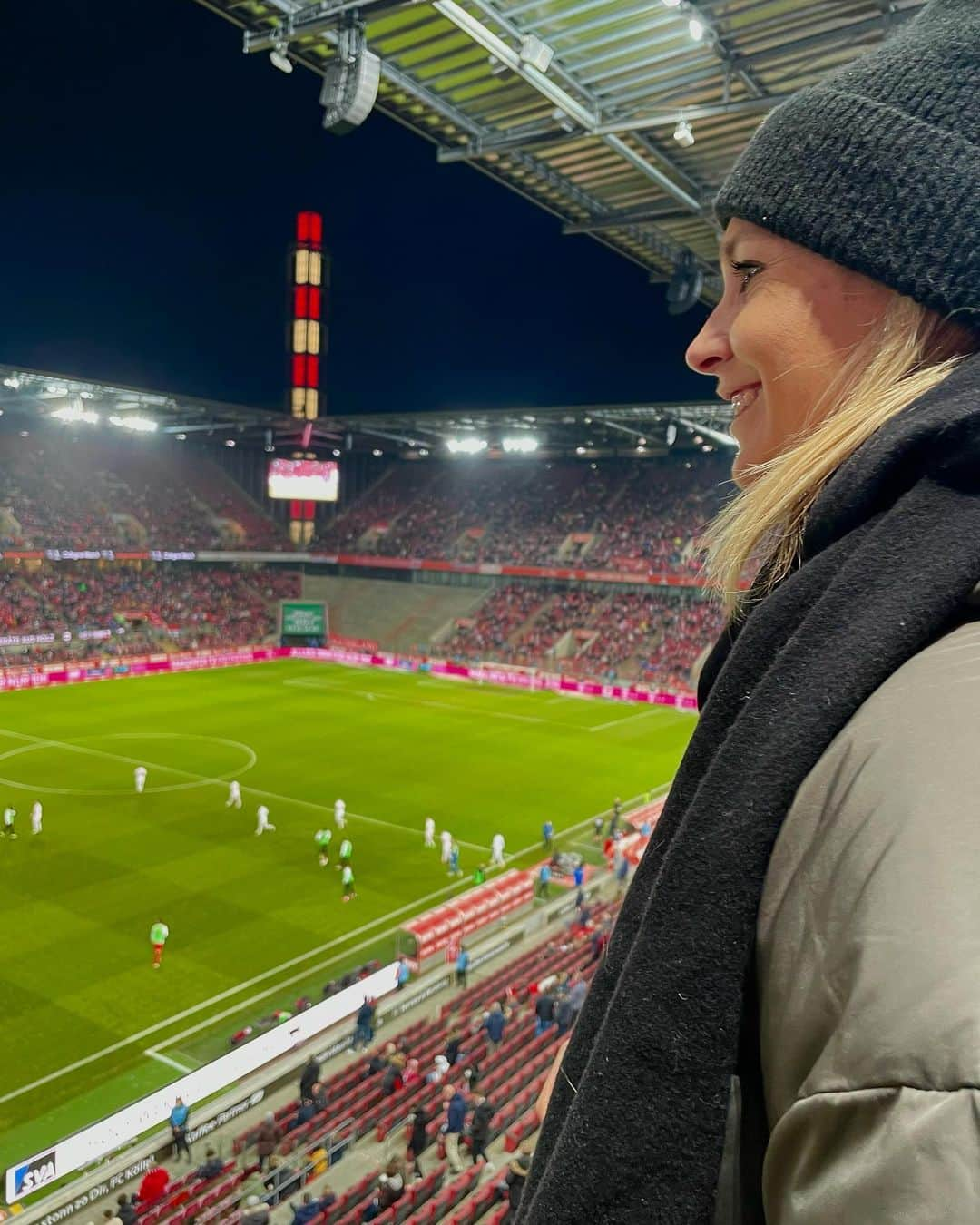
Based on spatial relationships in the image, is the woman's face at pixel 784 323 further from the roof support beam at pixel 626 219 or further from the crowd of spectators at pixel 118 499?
the crowd of spectators at pixel 118 499

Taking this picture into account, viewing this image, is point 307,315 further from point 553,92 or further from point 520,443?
point 553,92

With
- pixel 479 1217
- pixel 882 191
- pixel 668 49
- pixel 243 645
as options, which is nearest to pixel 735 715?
pixel 882 191

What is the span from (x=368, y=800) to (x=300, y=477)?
4050 centimetres

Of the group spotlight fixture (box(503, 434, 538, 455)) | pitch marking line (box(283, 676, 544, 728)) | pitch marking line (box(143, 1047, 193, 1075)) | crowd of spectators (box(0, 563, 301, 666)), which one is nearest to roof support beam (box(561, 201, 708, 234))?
pitch marking line (box(143, 1047, 193, 1075))

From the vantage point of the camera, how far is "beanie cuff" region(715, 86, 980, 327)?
1320 millimetres

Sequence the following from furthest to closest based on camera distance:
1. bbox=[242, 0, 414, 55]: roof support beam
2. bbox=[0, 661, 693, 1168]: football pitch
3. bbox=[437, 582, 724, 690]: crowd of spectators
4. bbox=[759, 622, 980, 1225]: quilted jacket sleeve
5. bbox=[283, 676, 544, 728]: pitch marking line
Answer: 1. bbox=[437, 582, 724, 690]: crowd of spectators
2. bbox=[283, 676, 544, 728]: pitch marking line
3. bbox=[0, 661, 693, 1168]: football pitch
4. bbox=[242, 0, 414, 55]: roof support beam
5. bbox=[759, 622, 980, 1225]: quilted jacket sleeve

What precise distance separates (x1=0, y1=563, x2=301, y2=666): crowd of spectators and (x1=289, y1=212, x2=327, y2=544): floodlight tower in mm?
12035

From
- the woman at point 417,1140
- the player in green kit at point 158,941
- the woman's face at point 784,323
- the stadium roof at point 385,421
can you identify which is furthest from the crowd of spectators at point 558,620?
the woman's face at point 784,323

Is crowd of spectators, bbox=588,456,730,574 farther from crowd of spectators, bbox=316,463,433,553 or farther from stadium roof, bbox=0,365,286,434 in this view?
stadium roof, bbox=0,365,286,434

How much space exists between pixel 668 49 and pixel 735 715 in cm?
1697

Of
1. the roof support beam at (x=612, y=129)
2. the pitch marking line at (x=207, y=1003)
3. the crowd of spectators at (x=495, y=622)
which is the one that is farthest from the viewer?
the crowd of spectators at (x=495, y=622)

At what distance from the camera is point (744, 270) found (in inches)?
63.4

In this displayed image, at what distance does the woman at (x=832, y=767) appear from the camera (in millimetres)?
782

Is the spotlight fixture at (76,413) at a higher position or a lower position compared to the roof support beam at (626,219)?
higher
